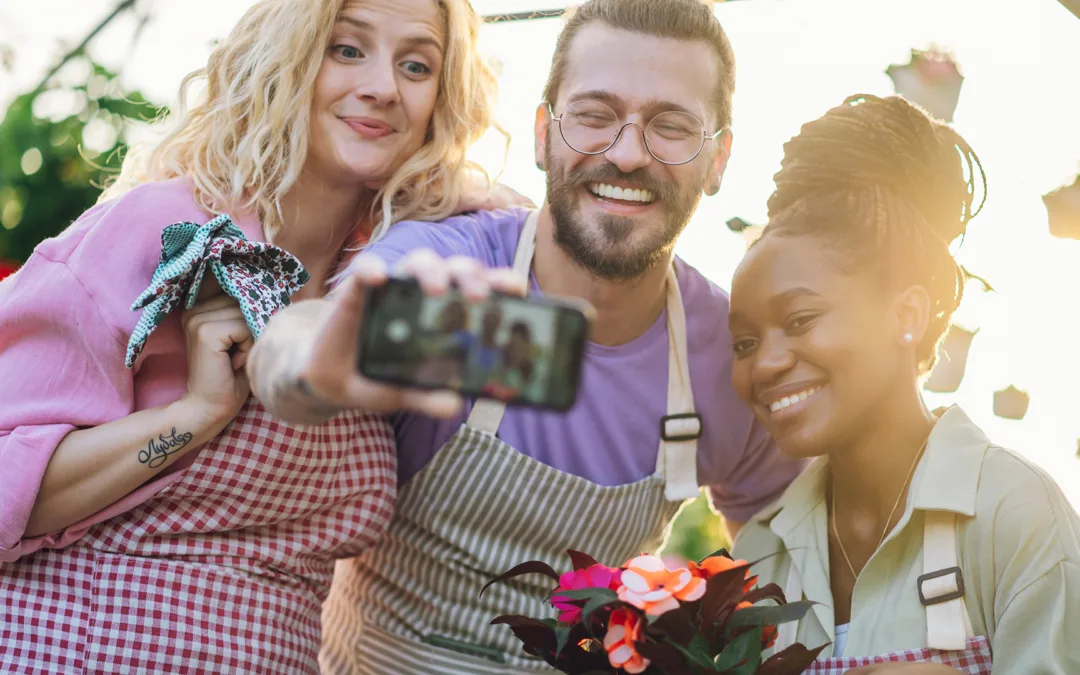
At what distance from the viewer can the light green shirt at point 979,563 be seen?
2.00 meters

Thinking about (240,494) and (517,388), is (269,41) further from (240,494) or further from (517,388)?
(517,388)

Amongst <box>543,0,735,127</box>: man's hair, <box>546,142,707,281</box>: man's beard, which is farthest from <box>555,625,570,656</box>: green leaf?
<box>543,0,735,127</box>: man's hair

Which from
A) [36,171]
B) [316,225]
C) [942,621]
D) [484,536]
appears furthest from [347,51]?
[36,171]

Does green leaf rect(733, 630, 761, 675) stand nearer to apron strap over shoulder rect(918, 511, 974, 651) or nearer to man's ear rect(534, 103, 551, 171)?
apron strap over shoulder rect(918, 511, 974, 651)

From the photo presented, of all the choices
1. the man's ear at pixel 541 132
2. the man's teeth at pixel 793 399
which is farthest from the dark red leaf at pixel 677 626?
the man's ear at pixel 541 132

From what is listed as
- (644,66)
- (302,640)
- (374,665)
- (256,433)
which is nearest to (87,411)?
(256,433)

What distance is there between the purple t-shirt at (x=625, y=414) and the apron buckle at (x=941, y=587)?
696 millimetres

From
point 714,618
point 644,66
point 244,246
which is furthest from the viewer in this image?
point 644,66

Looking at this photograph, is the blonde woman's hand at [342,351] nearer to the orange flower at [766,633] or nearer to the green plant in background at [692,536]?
the orange flower at [766,633]

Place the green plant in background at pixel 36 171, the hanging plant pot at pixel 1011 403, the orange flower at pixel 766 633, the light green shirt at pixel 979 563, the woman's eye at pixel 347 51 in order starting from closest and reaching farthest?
the orange flower at pixel 766 633, the light green shirt at pixel 979 563, the woman's eye at pixel 347 51, the hanging plant pot at pixel 1011 403, the green plant in background at pixel 36 171

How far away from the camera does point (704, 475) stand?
2.84 meters

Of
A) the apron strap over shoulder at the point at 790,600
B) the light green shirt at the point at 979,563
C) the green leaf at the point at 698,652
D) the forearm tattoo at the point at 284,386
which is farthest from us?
the apron strap over shoulder at the point at 790,600

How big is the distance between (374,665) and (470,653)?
25 cm

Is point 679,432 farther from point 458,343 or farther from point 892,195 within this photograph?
point 458,343
